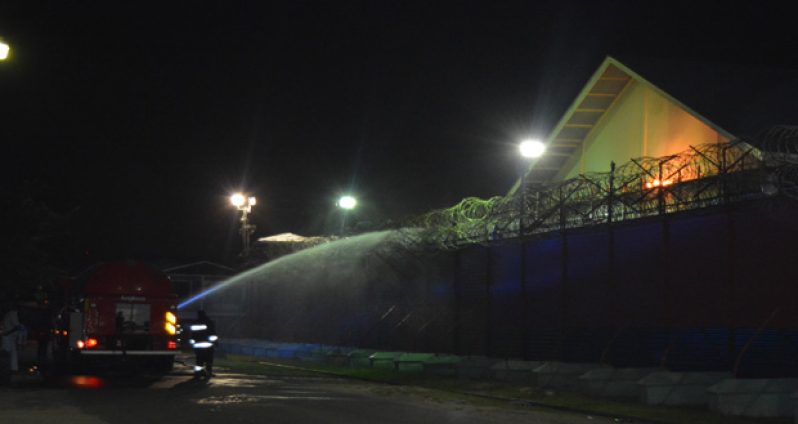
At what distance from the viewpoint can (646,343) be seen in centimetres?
2080

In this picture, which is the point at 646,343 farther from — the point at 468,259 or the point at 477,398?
the point at 468,259

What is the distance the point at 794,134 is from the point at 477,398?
847 cm

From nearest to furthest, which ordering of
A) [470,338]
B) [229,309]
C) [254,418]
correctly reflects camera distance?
[254,418] → [470,338] → [229,309]

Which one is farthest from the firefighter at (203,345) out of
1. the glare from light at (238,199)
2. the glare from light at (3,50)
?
the glare from light at (238,199)

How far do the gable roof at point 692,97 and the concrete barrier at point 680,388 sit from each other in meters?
8.16

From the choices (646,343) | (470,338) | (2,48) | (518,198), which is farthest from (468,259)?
(2,48)

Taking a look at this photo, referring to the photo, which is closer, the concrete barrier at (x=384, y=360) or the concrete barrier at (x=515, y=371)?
the concrete barrier at (x=515, y=371)

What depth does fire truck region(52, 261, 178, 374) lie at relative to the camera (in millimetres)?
24156

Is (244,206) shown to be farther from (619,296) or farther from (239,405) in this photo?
(239,405)

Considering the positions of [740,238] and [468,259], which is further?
[468,259]

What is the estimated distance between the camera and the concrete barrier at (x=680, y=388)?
1795 centimetres

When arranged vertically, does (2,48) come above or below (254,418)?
above

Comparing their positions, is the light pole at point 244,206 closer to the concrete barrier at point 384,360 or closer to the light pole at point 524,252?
the concrete barrier at point 384,360

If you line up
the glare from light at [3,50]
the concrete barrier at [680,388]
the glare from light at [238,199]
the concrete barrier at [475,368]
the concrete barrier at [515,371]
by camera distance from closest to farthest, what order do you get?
the glare from light at [3,50] < the concrete barrier at [680,388] < the concrete barrier at [515,371] < the concrete barrier at [475,368] < the glare from light at [238,199]
